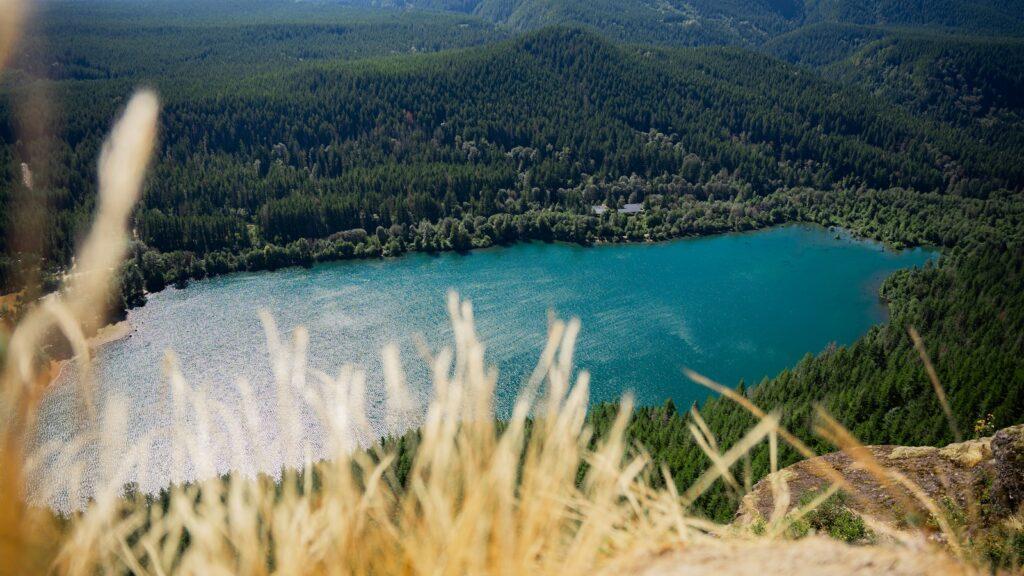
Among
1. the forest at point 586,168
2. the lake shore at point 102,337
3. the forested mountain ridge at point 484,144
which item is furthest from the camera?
the forested mountain ridge at point 484,144

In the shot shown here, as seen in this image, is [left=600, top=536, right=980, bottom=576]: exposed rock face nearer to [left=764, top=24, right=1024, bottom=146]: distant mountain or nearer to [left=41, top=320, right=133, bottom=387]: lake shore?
[left=41, top=320, right=133, bottom=387]: lake shore

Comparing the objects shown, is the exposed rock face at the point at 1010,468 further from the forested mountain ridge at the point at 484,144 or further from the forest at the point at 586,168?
the forested mountain ridge at the point at 484,144

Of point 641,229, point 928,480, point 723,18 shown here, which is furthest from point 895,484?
point 723,18

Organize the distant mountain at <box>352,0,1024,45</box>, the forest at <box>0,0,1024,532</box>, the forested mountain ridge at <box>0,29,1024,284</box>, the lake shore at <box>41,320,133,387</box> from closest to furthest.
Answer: the forest at <box>0,0,1024,532</box>
the lake shore at <box>41,320,133,387</box>
the forested mountain ridge at <box>0,29,1024,284</box>
the distant mountain at <box>352,0,1024,45</box>

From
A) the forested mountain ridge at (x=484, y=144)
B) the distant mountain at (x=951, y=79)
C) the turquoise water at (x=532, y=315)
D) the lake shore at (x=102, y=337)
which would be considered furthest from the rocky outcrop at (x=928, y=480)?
the distant mountain at (x=951, y=79)

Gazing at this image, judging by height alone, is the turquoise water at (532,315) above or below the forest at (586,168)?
below

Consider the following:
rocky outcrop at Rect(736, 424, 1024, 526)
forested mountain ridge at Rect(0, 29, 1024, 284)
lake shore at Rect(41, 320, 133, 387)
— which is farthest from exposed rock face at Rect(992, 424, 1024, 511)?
forested mountain ridge at Rect(0, 29, 1024, 284)

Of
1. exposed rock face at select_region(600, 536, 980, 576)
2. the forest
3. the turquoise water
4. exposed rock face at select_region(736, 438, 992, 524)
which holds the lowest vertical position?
the turquoise water
